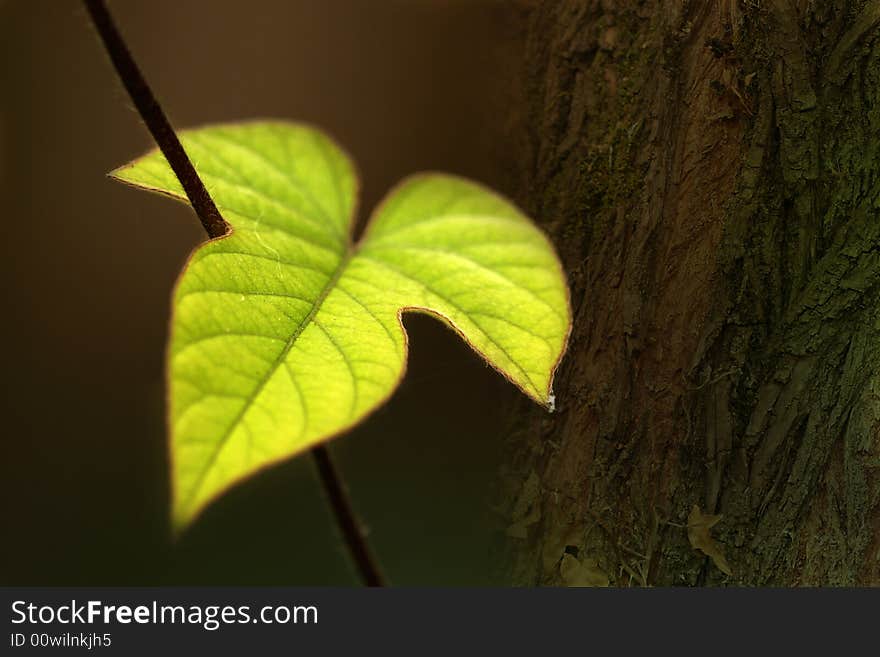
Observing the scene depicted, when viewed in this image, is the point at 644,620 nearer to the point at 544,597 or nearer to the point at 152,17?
the point at 544,597

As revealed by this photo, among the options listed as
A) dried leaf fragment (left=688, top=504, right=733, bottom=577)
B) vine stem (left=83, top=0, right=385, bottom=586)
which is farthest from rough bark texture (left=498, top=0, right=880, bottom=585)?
vine stem (left=83, top=0, right=385, bottom=586)

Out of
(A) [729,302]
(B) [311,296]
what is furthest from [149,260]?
(A) [729,302]

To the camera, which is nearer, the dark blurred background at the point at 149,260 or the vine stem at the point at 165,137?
the vine stem at the point at 165,137

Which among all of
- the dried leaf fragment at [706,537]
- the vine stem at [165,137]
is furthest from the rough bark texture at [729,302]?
the vine stem at [165,137]

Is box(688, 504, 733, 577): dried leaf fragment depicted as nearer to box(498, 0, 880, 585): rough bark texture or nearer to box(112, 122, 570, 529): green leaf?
box(498, 0, 880, 585): rough bark texture

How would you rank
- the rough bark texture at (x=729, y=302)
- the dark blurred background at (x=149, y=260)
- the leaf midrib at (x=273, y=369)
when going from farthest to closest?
the dark blurred background at (x=149, y=260) < the rough bark texture at (x=729, y=302) < the leaf midrib at (x=273, y=369)

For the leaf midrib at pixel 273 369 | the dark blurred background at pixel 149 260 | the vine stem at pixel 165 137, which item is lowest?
the dark blurred background at pixel 149 260

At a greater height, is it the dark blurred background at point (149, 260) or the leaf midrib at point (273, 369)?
the leaf midrib at point (273, 369)

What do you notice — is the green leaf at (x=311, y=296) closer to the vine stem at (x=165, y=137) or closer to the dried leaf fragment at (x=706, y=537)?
the vine stem at (x=165, y=137)
